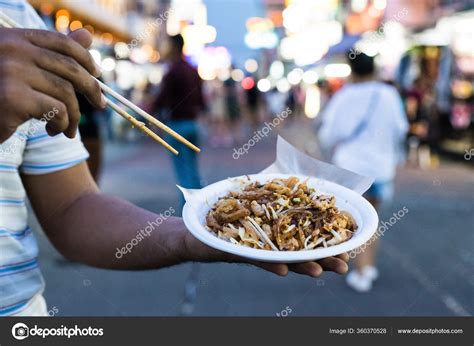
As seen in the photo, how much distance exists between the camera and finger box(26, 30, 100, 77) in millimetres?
790

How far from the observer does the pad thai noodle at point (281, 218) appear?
114 centimetres

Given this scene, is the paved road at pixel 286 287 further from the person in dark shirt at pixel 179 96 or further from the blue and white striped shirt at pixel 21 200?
the blue and white striped shirt at pixel 21 200

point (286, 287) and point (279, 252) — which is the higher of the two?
point (279, 252)

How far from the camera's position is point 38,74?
2.60 feet

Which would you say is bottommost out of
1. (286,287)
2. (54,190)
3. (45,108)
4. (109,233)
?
(286,287)

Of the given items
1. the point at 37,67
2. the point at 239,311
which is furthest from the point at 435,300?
the point at 37,67

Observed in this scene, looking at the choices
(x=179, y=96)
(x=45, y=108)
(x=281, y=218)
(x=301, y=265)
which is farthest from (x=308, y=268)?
(x=179, y=96)

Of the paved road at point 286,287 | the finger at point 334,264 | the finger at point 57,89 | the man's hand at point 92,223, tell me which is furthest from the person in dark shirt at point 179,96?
the finger at point 57,89

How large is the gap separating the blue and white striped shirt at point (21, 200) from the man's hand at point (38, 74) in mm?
443

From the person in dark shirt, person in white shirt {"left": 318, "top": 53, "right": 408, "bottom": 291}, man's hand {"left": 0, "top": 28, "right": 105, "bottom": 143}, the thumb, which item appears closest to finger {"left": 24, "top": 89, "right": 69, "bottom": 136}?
man's hand {"left": 0, "top": 28, "right": 105, "bottom": 143}

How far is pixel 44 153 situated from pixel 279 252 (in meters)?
0.75

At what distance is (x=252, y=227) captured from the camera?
1178mm

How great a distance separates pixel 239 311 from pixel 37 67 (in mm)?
2826

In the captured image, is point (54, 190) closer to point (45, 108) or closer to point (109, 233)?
point (109, 233)
